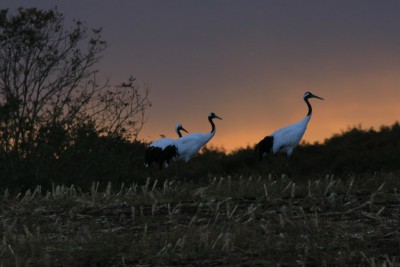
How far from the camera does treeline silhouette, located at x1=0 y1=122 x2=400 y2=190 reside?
1689 cm

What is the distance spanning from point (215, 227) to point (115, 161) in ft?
37.9

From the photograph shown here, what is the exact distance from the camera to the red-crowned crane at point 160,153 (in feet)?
75.1

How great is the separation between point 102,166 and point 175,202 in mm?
9147

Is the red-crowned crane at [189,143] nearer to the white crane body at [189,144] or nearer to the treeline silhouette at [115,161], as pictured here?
the white crane body at [189,144]

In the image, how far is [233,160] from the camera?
34.1 meters

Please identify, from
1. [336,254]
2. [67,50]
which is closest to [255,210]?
[336,254]

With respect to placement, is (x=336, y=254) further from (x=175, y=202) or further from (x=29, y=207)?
(x=29, y=207)

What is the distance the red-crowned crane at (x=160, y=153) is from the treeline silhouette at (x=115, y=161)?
27 centimetres

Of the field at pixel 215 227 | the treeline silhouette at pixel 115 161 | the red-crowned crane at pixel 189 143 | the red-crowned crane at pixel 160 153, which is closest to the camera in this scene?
the field at pixel 215 227

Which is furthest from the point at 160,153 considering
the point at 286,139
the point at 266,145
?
the point at 286,139

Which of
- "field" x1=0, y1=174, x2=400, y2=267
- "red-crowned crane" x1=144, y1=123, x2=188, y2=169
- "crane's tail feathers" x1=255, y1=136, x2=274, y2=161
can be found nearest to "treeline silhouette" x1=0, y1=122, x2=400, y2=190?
"red-crowned crane" x1=144, y1=123, x2=188, y2=169

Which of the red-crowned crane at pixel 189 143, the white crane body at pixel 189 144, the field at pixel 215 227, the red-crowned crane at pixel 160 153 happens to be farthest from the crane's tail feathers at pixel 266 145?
the field at pixel 215 227

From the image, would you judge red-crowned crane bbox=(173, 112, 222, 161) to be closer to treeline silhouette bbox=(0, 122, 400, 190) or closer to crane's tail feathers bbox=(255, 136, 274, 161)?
treeline silhouette bbox=(0, 122, 400, 190)

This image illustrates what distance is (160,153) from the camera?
2342 cm
